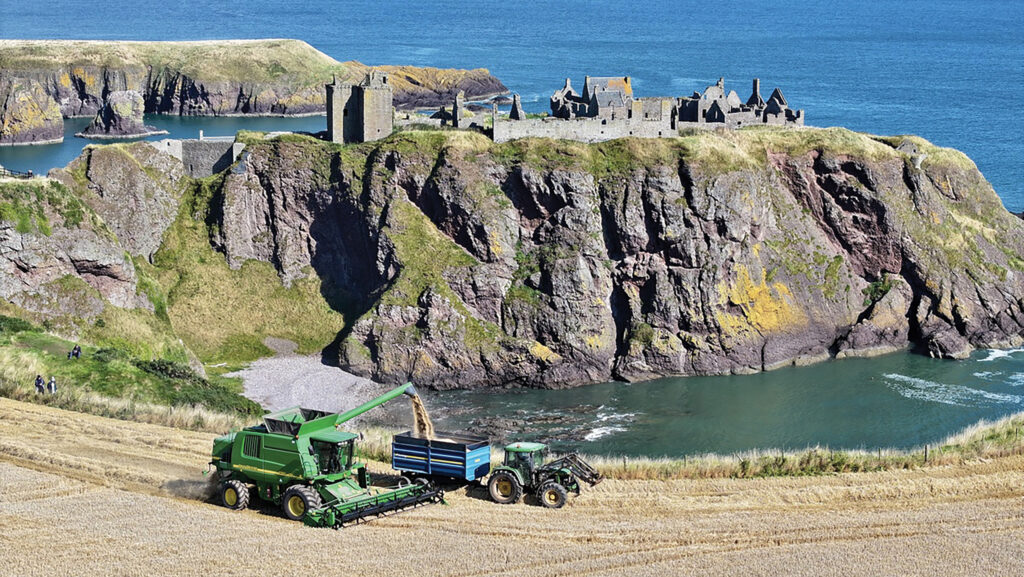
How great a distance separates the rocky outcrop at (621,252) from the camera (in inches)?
2832

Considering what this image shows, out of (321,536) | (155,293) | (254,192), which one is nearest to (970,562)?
(321,536)

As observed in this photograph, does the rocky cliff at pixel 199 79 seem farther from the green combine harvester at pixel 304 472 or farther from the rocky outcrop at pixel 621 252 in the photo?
the green combine harvester at pixel 304 472

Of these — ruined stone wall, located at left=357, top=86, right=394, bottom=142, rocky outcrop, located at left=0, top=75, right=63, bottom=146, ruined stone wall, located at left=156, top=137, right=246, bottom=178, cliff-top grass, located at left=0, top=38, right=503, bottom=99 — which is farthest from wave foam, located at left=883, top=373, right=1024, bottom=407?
cliff-top grass, located at left=0, top=38, right=503, bottom=99

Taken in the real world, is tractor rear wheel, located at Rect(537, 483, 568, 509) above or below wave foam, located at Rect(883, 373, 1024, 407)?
above

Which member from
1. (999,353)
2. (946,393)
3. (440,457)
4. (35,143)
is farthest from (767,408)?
(35,143)

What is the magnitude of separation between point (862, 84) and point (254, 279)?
111 m

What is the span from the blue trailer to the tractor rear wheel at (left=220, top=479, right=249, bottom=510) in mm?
4474

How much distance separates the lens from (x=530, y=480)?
34.8 m

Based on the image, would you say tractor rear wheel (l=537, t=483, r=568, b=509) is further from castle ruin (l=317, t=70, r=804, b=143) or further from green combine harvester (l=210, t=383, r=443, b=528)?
castle ruin (l=317, t=70, r=804, b=143)

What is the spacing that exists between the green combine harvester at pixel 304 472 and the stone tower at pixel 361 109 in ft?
159

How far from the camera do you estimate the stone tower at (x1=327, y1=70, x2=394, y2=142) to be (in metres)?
79.7

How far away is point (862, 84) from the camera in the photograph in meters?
A: 166

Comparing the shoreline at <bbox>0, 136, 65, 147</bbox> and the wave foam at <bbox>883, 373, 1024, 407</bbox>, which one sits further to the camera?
the shoreline at <bbox>0, 136, 65, 147</bbox>

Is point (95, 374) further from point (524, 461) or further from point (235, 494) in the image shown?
point (524, 461)
